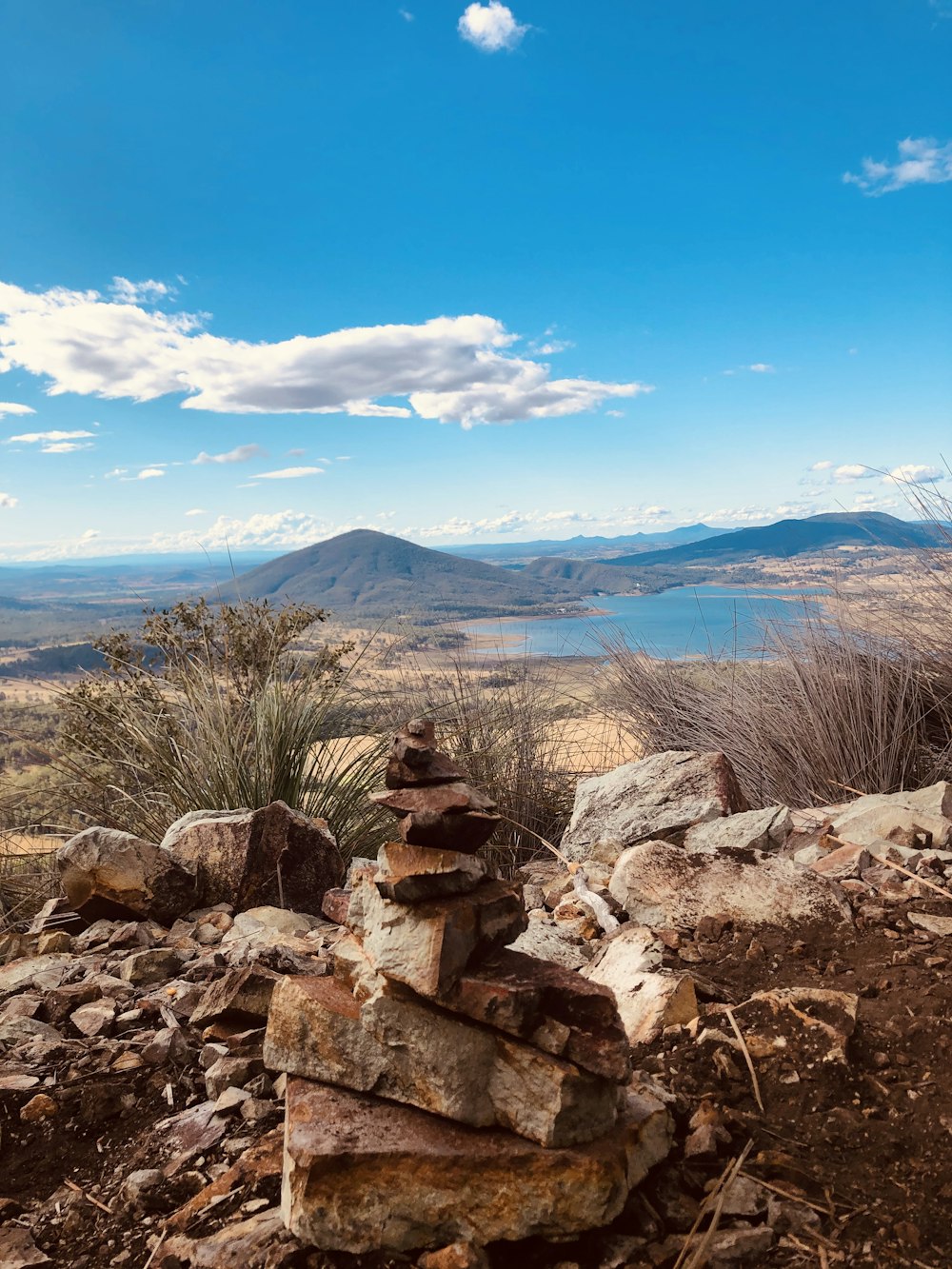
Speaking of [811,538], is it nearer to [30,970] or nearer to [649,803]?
[649,803]

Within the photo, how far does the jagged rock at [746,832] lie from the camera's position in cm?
409

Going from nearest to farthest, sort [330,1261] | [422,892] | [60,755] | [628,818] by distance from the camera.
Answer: [330,1261] → [422,892] → [628,818] → [60,755]

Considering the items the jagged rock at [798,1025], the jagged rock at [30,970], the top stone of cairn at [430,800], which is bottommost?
the jagged rock at [30,970]

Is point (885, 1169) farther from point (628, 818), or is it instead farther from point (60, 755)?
point (60, 755)

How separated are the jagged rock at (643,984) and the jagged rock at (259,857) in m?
1.71

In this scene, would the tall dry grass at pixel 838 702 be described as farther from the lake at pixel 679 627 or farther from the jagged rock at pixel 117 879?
the jagged rock at pixel 117 879

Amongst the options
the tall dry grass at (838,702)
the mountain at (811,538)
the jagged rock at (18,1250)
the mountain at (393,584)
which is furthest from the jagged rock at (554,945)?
the mountain at (811,538)

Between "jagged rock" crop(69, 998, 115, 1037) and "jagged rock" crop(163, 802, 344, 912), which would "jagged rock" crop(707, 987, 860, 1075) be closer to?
"jagged rock" crop(69, 998, 115, 1037)

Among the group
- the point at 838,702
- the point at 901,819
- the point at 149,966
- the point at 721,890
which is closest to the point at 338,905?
the point at 149,966

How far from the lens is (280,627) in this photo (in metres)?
9.62

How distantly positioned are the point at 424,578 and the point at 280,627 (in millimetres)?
30384

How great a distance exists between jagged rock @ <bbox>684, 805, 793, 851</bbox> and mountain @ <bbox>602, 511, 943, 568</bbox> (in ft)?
10.3

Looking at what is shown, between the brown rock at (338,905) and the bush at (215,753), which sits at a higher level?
the brown rock at (338,905)

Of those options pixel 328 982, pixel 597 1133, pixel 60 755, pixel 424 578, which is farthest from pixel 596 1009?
pixel 424 578
